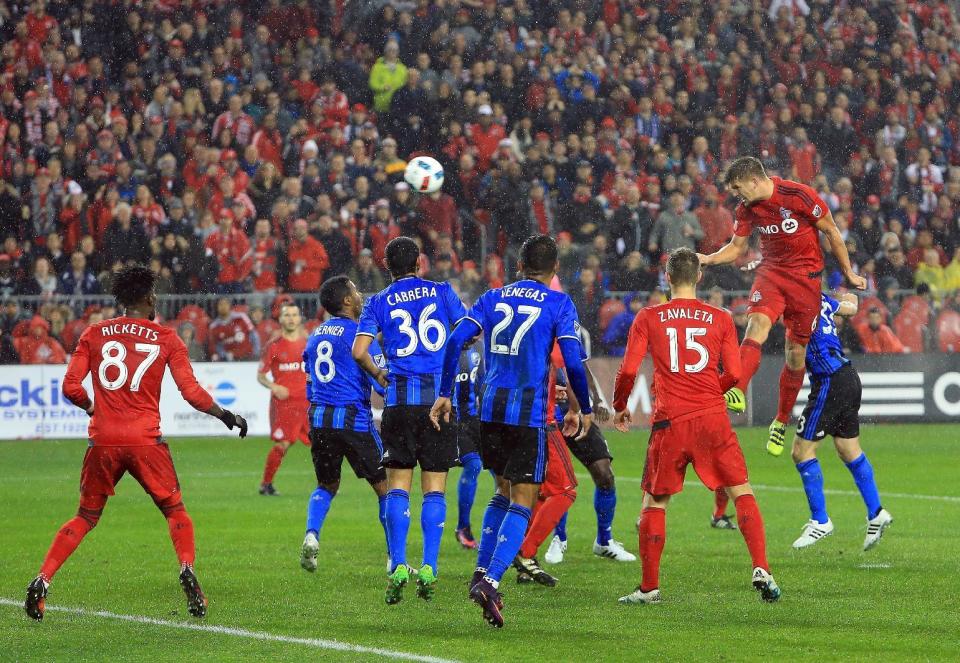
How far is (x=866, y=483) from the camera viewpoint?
10.8 meters

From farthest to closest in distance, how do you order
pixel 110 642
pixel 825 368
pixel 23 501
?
pixel 23 501 → pixel 825 368 → pixel 110 642

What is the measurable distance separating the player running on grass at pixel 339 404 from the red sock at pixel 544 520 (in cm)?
116

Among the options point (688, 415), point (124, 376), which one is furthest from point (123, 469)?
point (688, 415)

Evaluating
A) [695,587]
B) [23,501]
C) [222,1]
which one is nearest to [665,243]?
[222,1]

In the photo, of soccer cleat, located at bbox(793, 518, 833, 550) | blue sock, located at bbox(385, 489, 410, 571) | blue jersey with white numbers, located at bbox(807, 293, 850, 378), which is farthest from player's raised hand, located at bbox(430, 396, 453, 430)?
blue jersey with white numbers, located at bbox(807, 293, 850, 378)

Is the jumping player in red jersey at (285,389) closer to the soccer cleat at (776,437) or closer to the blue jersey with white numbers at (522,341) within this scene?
the soccer cleat at (776,437)

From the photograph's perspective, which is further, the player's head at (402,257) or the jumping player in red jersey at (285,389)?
the jumping player in red jersey at (285,389)

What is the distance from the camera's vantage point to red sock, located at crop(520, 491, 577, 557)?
9031 mm

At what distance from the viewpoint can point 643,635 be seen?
7.14 m

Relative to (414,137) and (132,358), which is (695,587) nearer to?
(132,358)

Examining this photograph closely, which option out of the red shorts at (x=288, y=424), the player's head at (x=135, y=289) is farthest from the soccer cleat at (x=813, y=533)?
the red shorts at (x=288, y=424)

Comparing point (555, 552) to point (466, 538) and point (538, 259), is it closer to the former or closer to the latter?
point (466, 538)

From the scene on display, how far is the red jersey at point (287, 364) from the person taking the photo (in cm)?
1576

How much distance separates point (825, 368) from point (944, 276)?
14.2m
